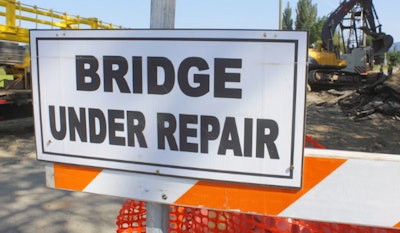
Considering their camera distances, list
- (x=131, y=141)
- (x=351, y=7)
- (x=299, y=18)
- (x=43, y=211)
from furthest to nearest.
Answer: (x=299, y=18)
(x=351, y=7)
(x=43, y=211)
(x=131, y=141)

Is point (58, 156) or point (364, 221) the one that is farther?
point (58, 156)

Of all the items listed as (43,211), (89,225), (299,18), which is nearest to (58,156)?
(89,225)

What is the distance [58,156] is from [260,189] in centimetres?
83

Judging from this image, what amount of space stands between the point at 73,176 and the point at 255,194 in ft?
2.44

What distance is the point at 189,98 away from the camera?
1.34m

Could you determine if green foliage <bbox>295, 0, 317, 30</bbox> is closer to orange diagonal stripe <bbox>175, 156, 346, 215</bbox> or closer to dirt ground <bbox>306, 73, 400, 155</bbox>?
dirt ground <bbox>306, 73, 400, 155</bbox>

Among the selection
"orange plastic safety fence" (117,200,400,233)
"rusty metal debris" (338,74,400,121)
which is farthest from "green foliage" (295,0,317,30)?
"orange plastic safety fence" (117,200,400,233)

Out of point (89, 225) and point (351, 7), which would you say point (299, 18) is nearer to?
point (351, 7)

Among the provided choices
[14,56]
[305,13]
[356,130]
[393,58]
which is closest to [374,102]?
[356,130]

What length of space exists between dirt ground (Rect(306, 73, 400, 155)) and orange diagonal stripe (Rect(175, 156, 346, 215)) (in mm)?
6359

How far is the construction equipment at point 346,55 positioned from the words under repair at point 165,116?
19085 millimetres

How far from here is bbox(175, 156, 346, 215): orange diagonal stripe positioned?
132 centimetres

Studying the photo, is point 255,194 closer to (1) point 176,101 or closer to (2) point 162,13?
(1) point 176,101

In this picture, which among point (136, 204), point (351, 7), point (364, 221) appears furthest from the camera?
point (351, 7)
